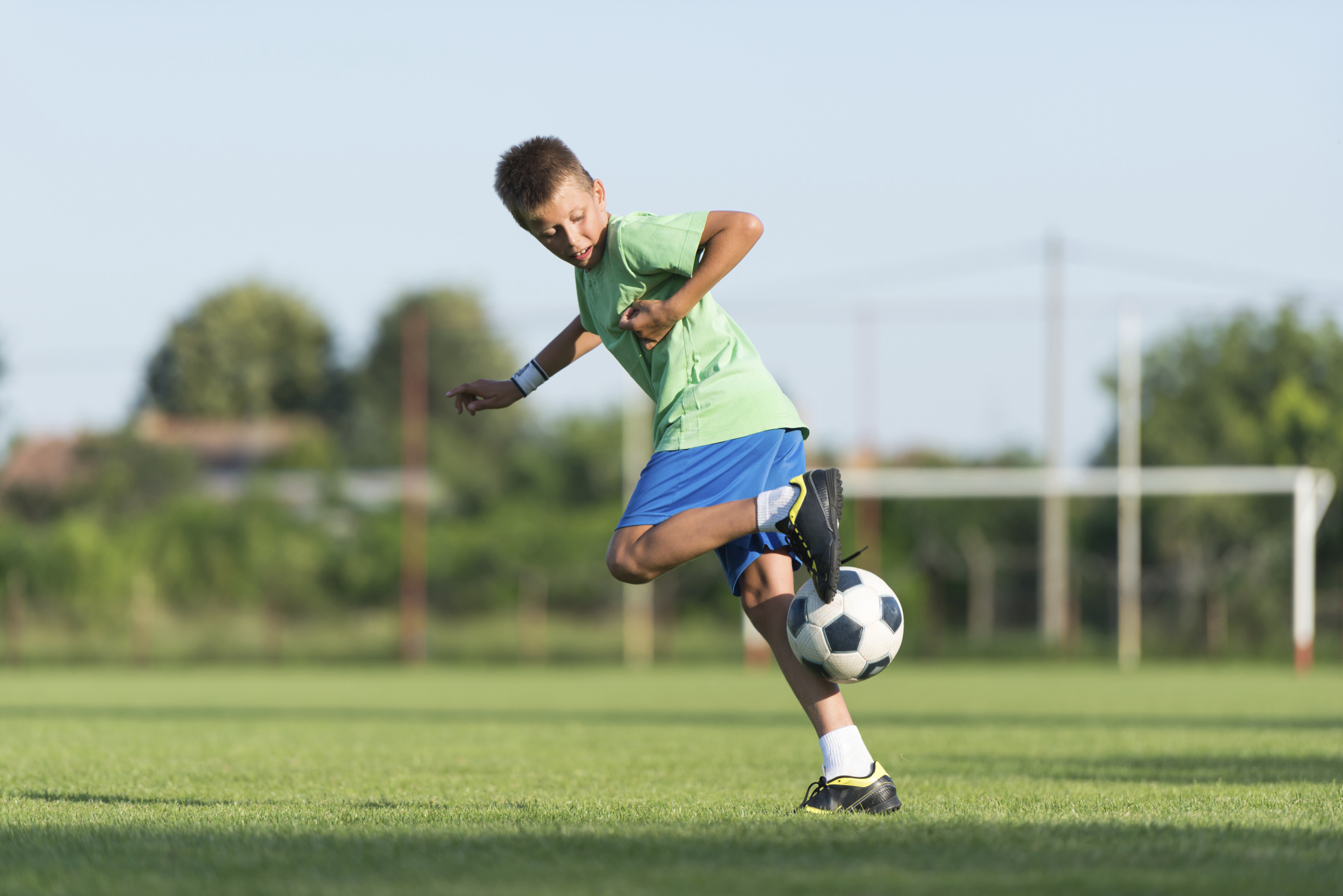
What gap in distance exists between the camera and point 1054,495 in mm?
24312

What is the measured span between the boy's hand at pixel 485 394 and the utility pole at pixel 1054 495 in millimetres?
19547

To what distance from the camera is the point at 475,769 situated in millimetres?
5660

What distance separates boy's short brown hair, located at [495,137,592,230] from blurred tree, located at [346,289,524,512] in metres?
37.6

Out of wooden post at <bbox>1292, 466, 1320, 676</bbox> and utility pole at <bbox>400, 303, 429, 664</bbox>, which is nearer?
wooden post at <bbox>1292, 466, 1320, 676</bbox>

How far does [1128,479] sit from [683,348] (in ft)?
63.4

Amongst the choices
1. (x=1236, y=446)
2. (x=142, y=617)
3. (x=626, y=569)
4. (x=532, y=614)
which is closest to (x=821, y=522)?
(x=626, y=569)

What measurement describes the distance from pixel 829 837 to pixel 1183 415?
2673 cm

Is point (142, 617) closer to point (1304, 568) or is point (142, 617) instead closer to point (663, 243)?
point (1304, 568)

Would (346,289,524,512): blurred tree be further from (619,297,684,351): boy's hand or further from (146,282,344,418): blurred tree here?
(619,297,684,351): boy's hand

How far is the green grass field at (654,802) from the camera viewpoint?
276 cm

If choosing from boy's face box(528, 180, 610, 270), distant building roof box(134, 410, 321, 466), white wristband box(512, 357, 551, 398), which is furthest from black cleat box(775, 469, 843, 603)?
distant building roof box(134, 410, 321, 466)

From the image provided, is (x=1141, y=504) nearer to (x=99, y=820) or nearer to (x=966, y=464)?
(x=966, y=464)

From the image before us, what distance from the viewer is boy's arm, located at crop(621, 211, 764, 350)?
12.7ft

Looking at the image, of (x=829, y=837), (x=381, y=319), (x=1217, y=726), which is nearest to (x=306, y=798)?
(x=829, y=837)
